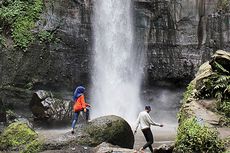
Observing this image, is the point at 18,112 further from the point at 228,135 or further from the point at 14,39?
the point at 228,135

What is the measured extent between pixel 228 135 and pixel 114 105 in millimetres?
16707

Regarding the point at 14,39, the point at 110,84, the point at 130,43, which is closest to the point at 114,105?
the point at 110,84

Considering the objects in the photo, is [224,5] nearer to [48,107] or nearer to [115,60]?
[115,60]

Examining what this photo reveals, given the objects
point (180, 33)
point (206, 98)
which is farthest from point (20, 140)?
Result: point (180, 33)

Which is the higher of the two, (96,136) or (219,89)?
(219,89)

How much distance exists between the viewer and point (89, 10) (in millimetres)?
26297

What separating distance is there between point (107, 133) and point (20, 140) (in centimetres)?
305

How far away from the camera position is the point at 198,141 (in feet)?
30.2

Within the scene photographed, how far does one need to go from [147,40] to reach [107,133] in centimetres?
1458

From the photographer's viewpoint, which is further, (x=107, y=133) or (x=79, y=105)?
(x=107, y=133)

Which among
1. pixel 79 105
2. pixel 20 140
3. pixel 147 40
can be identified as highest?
pixel 147 40

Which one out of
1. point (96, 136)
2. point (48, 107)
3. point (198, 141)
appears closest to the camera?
point (198, 141)

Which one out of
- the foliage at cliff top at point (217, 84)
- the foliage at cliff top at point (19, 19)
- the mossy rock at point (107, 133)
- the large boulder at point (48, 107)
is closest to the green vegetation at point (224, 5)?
the foliage at cliff top at point (19, 19)

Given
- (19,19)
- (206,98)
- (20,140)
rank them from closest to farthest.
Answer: (206,98)
(20,140)
(19,19)
